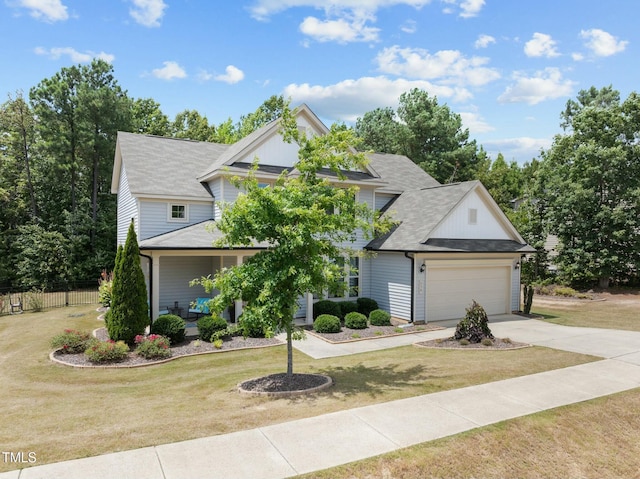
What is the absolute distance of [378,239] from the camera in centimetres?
2073

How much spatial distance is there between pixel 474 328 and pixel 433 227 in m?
5.35

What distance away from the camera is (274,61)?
1878 centimetres

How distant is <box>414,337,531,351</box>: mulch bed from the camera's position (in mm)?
13508

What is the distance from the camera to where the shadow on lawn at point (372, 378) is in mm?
9375

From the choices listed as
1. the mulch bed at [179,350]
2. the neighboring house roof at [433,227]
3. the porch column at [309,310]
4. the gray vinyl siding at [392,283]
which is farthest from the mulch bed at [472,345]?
the mulch bed at [179,350]

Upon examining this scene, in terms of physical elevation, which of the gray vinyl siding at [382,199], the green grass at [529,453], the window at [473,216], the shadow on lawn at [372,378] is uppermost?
the gray vinyl siding at [382,199]

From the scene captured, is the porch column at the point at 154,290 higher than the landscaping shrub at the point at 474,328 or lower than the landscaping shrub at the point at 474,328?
higher

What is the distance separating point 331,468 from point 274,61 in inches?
677

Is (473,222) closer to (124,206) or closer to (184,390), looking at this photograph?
(184,390)

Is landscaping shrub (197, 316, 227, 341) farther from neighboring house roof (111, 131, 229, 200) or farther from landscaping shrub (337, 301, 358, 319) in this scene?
neighboring house roof (111, 131, 229, 200)

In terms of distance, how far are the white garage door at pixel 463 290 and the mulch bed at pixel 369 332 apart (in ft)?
4.92

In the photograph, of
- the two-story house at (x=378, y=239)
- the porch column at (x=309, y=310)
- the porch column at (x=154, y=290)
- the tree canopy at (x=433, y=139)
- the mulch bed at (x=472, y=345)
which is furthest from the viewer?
the tree canopy at (x=433, y=139)

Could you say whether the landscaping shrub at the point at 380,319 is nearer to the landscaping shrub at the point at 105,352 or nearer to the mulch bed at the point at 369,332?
the mulch bed at the point at 369,332

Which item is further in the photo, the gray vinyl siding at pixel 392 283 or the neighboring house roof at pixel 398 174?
the neighboring house roof at pixel 398 174
